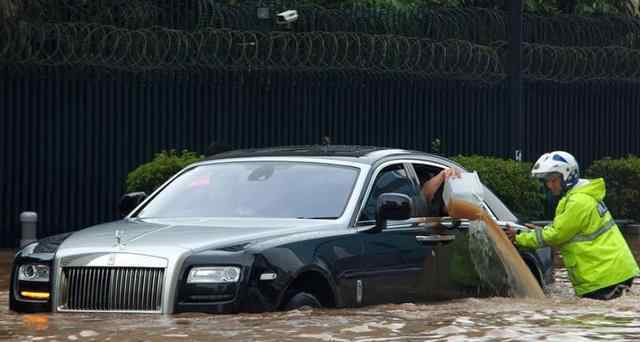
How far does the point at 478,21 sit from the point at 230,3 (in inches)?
152

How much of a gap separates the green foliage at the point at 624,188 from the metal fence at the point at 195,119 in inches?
61.9

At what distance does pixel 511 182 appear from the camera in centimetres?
2269

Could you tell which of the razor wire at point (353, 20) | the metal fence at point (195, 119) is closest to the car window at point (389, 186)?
the razor wire at point (353, 20)

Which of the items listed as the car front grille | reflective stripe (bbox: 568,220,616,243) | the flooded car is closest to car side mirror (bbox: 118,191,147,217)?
the flooded car

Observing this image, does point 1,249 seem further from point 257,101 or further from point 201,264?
point 201,264

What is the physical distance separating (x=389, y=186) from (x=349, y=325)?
1991mm

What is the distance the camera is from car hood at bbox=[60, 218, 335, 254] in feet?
34.7

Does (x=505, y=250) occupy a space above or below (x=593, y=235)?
below

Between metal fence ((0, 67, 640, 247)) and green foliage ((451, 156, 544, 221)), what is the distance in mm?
1548

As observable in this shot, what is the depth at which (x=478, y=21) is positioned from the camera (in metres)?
25.8

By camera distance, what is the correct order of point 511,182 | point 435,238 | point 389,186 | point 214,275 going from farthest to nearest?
point 511,182, point 435,238, point 389,186, point 214,275

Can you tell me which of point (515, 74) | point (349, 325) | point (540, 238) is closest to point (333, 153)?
point (540, 238)

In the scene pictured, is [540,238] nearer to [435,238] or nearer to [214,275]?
[435,238]

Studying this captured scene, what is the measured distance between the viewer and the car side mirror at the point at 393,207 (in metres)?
11.5
